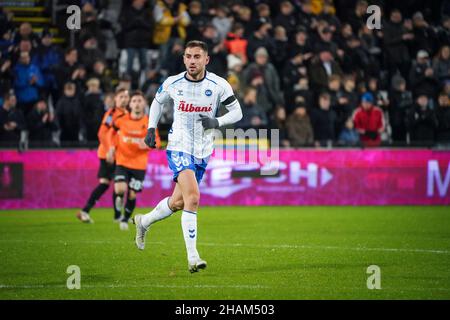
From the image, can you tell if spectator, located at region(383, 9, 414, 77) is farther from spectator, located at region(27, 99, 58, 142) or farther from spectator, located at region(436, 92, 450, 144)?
Answer: spectator, located at region(27, 99, 58, 142)

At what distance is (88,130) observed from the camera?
19875 millimetres

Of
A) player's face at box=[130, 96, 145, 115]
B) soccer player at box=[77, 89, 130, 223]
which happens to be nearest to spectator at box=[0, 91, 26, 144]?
soccer player at box=[77, 89, 130, 223]

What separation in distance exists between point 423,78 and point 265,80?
3882 millimetres

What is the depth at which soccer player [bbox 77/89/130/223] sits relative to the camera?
1570 cm

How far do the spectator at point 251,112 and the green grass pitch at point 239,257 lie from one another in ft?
8.74

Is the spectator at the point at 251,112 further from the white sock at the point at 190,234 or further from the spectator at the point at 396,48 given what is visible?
the white sock at the point at 190,234

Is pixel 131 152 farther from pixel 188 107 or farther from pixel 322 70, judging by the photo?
pixel 322 70

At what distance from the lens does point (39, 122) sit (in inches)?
770

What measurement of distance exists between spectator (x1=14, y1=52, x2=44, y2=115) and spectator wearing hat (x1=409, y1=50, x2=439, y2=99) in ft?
28.8

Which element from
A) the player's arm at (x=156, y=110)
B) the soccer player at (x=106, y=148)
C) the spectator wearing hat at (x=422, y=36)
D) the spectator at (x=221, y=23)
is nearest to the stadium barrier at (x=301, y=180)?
the soccer player at (x=106, y=148)

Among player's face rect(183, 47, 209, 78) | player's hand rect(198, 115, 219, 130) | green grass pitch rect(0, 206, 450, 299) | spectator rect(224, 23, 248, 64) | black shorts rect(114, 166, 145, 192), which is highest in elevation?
spectator rect(224, 23, 248, 64)

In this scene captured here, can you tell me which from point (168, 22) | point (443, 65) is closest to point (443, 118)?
point (443, 65)
